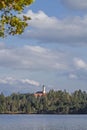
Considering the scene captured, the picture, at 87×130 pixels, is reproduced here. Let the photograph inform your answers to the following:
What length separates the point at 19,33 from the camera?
62.1ft

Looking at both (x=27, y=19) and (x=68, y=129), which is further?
(x=68, y=129)

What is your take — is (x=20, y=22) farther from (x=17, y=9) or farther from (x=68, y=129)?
(x=68, y=129)

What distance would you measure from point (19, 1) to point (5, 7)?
2.18 feet

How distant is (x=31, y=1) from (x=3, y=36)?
197 centimetres

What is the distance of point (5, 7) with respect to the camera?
18.3 meters

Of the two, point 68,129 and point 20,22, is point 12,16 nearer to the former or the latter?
point 20,22

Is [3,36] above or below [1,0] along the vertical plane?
below

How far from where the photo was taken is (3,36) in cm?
1878

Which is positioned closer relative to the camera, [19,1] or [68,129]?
[19,1]

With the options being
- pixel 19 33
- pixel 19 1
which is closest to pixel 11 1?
pixel 19 1

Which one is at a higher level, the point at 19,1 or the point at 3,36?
the point at 19,1

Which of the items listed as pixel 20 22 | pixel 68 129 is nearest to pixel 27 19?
pixel 20 22

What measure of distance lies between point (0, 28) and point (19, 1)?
60.3 inches

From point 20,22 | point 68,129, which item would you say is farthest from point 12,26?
point 68,129
